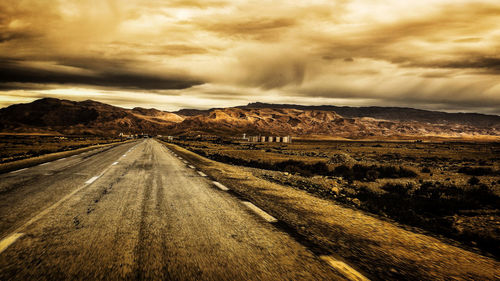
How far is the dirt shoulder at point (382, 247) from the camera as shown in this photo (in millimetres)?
3146

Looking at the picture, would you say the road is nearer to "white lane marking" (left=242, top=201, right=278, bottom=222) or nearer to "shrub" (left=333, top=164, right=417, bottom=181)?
"white lane marking" (left=242, top=201, right=278, bottom=222)

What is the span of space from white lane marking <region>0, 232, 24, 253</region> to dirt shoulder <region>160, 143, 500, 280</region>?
3989 mm

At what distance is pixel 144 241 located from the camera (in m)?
3.74

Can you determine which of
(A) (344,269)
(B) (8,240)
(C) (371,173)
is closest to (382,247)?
(A) (344,269)

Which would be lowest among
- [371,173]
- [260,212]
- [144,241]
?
[371,173]

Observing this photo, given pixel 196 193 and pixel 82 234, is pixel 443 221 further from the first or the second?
pixel 82 234

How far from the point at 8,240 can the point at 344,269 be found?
4.43 metres

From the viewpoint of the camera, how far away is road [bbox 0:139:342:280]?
2885 millimetres

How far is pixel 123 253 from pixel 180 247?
69 centimetres

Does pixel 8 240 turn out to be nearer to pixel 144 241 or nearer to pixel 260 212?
pixel 144 241

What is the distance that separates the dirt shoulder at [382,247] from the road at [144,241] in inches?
20.6

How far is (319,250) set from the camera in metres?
3.54

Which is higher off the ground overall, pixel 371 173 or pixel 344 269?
pixel 344 269

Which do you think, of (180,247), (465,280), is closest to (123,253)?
(180,247)
